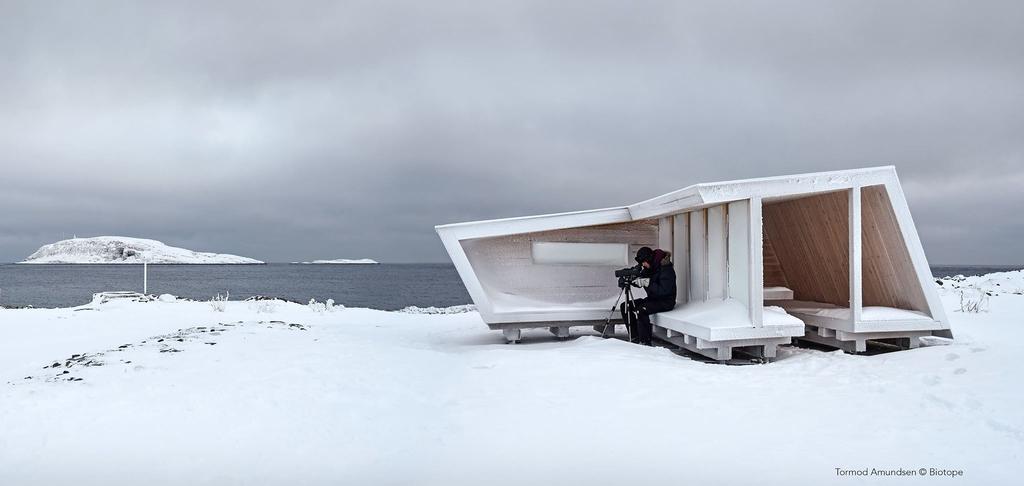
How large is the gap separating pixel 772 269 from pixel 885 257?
318 centimetres

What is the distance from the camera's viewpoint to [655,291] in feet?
31.4

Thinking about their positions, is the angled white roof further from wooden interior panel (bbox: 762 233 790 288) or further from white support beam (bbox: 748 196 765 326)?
wooden interior panel (bbox: 762 233 790 288)

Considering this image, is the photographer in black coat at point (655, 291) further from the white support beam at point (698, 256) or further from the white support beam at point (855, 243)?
the white support beam at point (855, 243)

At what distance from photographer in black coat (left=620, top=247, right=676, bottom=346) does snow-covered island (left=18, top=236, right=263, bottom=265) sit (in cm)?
18722

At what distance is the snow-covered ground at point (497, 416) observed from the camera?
13.7ft

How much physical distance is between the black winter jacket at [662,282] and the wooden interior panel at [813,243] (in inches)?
92.4

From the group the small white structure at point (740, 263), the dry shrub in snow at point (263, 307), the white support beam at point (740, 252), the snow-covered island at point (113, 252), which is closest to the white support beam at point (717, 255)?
the small white structure at point (740, 263)

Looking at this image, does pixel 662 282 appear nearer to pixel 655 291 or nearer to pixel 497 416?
pixel 655 291

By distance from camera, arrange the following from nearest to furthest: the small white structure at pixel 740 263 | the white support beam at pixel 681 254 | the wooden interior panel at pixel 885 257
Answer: the small white structure at pixel 740 263 → the wooden interior panel at pixel 885 257 → the white support beam at pixel 681 254

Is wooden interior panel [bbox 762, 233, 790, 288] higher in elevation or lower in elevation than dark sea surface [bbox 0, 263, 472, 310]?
higher

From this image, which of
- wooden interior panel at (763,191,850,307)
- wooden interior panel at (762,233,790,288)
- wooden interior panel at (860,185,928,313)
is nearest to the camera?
wooden interior panel at (860,185,928,313)

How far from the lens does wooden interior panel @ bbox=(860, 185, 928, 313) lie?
8.21 meters

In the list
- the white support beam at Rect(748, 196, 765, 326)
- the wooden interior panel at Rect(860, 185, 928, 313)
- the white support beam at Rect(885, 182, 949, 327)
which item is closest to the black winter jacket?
the white support beam at Rect(748, 196, 765, 326)

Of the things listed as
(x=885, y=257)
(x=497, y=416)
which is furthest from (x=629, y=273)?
(x=497, y=416)
